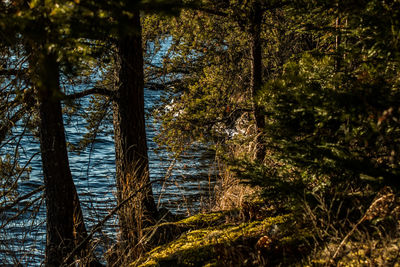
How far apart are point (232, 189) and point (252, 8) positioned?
3033mm

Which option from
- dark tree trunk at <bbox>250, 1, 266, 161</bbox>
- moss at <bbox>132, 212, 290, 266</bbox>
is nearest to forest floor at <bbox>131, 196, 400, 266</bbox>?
moss at <bbox>132, 212, 290, 266</bbox>

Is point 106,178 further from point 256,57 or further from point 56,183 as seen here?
point 56,183

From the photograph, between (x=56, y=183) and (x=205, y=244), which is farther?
(x=56, y=183)

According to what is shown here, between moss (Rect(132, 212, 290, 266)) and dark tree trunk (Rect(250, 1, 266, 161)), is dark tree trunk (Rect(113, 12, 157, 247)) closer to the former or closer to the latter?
moss (Rect(132, 212, 290, 266))

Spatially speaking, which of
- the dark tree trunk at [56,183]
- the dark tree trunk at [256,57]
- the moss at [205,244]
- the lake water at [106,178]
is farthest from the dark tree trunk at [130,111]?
the lake water at [106,178]

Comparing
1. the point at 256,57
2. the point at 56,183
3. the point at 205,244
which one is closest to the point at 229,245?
the point at 205,244

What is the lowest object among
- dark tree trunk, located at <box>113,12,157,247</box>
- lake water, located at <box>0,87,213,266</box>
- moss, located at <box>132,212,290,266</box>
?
lake water, located at <box>0,87,213,266</box>

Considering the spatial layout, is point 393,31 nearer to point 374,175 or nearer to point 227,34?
point 374,175

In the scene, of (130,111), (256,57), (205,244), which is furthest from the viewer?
(256,57)

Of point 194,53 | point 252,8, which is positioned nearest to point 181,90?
point 194,53

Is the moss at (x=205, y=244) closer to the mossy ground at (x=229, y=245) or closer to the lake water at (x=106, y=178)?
the mossy ground at (x=229, y=245)

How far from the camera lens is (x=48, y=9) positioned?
2.08 meters

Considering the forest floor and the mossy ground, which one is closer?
the forest floor

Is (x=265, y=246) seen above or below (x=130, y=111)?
below
